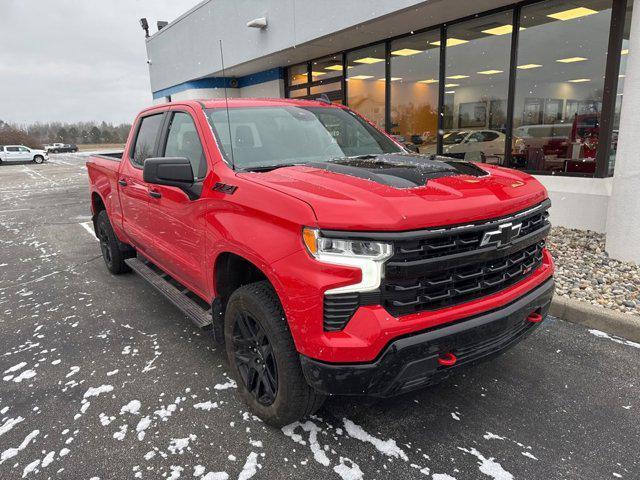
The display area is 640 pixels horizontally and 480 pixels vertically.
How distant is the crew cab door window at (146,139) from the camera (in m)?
4.11

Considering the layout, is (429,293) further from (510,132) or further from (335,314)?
(510,132)

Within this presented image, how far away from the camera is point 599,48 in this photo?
6.70 m

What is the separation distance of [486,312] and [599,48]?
6371mm

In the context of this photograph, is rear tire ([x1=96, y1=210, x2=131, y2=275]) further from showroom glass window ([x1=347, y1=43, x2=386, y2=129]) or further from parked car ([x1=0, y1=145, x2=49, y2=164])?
parked car ([x1=0, y1=145, x2=49, y2=164])

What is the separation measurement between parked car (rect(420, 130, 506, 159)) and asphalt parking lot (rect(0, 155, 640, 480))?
510cm

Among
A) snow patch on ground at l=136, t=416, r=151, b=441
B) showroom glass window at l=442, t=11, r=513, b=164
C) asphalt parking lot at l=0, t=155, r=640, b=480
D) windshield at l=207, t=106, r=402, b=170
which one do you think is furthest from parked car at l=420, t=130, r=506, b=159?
snow patch on ground at l=136, t=416, r=151, b=441

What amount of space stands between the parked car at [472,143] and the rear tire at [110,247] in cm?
633

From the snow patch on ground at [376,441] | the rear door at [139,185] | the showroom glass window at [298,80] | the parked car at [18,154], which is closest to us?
the snow patch on ground at [376,441]

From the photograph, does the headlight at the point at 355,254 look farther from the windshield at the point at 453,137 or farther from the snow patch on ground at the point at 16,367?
the windshield at the point at 453,137

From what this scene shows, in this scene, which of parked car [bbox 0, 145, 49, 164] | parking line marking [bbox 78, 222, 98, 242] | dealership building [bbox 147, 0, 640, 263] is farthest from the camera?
parked car [bbox 0, 145, 49, 164]

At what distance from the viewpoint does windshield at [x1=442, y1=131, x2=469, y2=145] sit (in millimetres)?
9125

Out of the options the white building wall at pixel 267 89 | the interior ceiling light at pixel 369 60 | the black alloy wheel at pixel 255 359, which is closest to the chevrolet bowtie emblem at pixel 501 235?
the black alloy wheel at pixel 255 359

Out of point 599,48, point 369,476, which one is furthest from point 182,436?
point 599,48

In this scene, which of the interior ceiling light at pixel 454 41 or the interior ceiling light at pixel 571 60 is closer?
the interior ceiling light at pixel 571 60
